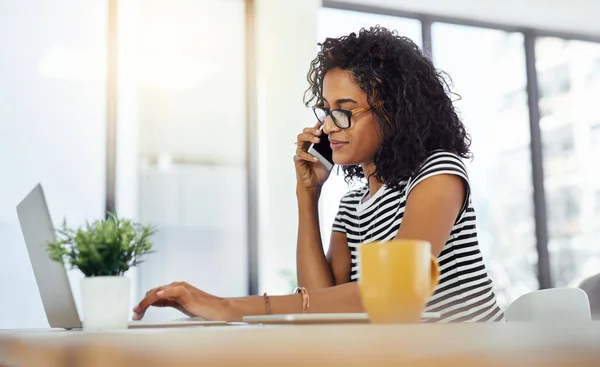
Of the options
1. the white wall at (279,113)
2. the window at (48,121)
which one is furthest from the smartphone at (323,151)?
the white wall at (279,113)

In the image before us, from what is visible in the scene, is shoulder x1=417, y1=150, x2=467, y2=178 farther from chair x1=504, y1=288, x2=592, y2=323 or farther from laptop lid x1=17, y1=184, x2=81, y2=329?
laptop lid x1=17, y1=184, x2=81, y2=329

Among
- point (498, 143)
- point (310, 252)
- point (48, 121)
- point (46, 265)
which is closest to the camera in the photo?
point (46, 265)

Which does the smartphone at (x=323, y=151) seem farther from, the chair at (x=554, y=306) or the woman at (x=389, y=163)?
the chair at (x=554, y=306)

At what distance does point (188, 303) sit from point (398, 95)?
0.81m

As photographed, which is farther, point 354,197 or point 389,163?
point 354,197

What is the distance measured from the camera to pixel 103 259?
84cm

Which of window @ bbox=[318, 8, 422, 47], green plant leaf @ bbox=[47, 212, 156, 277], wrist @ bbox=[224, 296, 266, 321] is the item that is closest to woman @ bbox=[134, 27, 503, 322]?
wrist @ bbox=[224, 296, 266, 321]

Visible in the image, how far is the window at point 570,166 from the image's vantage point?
18.8 feet

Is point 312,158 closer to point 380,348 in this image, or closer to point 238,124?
point 380,348

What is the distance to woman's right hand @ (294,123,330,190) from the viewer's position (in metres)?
1.80

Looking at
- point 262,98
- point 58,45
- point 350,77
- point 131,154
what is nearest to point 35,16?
point 58,45

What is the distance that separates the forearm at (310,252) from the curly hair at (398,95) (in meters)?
0.24

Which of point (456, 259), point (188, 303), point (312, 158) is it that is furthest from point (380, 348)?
point (312, 158)

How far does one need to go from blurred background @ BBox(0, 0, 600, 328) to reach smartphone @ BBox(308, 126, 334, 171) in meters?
2.77
